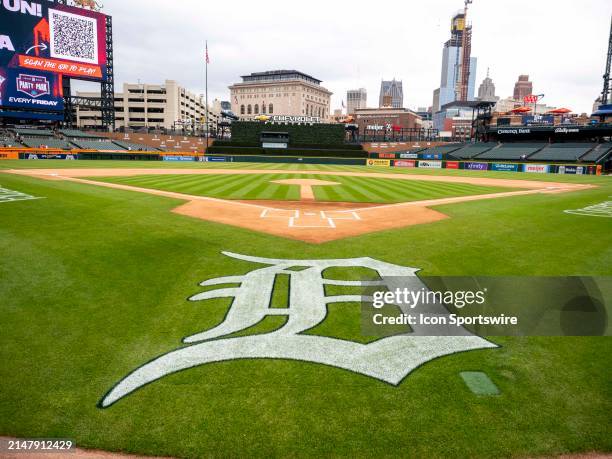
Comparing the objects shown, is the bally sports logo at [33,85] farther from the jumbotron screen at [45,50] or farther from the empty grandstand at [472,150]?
the empty grandstand at [472,150]

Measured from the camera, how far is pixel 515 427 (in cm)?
415

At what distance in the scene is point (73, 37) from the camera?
69.0m

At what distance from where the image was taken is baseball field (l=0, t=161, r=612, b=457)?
4.03 m

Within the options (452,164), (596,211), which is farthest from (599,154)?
(596,211)

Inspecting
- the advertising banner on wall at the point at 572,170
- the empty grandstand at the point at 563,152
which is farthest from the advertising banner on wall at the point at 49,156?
the empty grandstand at the point at 563,152

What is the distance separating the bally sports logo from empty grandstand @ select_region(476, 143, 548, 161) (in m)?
77.9

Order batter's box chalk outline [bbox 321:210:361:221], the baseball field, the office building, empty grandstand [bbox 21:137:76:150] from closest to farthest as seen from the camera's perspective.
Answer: the baseball field
batter's box chalk outline [bbox 321:210:361:221]
empty grandstand [bbox 21:137:76:150]
the office building

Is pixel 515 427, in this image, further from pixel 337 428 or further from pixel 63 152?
pixel 63 152

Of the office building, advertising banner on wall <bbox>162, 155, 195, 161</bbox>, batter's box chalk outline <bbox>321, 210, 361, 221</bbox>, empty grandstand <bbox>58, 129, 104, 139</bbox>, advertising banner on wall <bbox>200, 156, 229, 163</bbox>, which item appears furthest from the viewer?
the office building

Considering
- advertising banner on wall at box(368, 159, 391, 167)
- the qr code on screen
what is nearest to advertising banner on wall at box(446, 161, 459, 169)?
advertising banner on wall at box(368, 159, 391, 167)

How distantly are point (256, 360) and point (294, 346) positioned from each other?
0.64 m

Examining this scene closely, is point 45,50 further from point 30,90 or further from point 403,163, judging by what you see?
point 403,163

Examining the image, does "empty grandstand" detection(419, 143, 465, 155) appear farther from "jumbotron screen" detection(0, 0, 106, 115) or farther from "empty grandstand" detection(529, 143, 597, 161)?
"jumbotron screen" detection(0, 0, 106, 115)

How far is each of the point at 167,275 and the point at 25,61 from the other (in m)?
75.9
